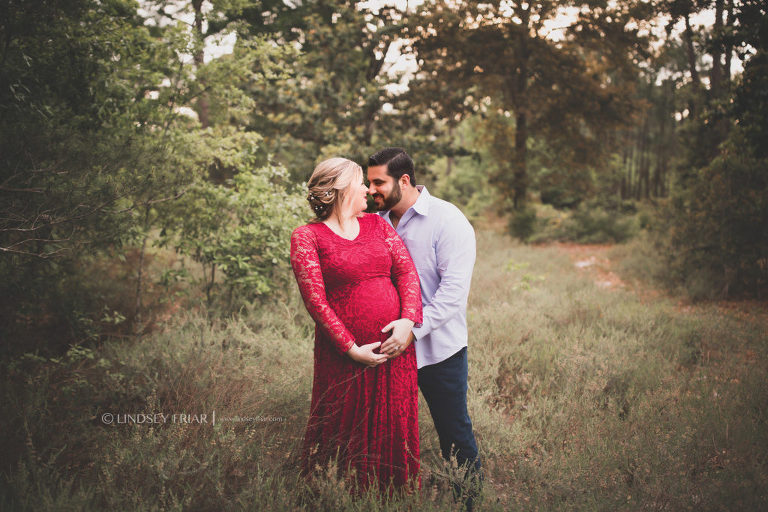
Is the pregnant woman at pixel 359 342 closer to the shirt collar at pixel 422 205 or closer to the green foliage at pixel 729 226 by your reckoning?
the shirt collar at pixel 422 205

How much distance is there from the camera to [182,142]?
540 cm

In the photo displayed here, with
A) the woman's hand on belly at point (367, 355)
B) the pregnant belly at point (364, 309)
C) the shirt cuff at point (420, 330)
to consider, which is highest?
the pregnant belly at point (364, 309)

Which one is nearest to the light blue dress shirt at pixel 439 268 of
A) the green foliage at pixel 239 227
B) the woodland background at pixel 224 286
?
the woodland background at pixel 224 286

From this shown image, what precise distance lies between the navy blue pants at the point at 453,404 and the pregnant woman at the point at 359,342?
180mm

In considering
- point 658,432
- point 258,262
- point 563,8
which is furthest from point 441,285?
point 563,8

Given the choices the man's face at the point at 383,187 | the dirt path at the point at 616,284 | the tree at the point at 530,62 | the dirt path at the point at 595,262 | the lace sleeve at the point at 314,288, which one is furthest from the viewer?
the tree at the point at 530,62

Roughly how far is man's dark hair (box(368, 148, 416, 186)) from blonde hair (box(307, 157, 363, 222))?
194 millimetres

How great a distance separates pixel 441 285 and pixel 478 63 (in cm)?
1567

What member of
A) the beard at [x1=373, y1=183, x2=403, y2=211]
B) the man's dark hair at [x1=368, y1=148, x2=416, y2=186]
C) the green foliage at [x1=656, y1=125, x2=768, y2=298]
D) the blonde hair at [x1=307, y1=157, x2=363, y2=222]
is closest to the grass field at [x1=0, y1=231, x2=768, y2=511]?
the blonde hair at [x1=307, y1=157, x2=363, y2=222]

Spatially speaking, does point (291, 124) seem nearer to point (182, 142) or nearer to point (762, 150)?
point (182, 142)

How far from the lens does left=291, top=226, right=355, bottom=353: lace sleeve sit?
88.7 inches

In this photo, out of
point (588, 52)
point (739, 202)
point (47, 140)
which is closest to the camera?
point (47, 140)

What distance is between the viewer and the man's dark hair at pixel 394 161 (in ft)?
8.36

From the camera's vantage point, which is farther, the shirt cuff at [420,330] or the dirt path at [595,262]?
the dirt path at [595,262]
